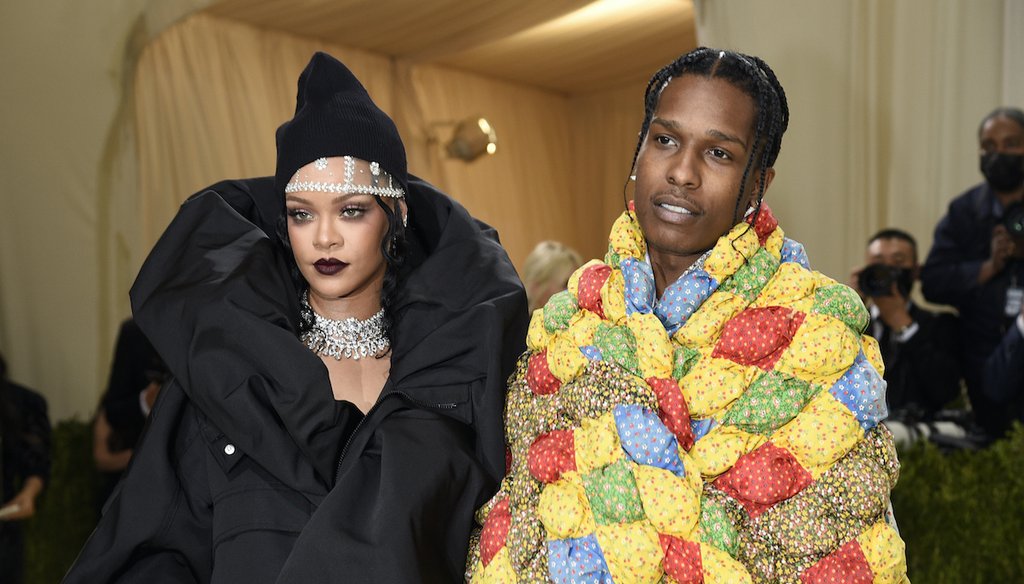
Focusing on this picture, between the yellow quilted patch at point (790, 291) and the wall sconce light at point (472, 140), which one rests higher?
the yellow quilted patch at point (790, 291)

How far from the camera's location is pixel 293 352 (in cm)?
202

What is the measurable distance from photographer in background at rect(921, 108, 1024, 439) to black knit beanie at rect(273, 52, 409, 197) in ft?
9.32

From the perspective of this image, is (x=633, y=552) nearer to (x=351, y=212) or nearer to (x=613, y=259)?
(x=613, y=259)

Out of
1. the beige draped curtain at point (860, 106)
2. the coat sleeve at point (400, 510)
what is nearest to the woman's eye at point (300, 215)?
the coat sleeve at point (400, 510)

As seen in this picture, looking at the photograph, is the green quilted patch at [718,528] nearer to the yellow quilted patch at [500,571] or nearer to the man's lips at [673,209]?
the yellow quilted patch at [500,571]

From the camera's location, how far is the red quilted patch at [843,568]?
161 centimetres

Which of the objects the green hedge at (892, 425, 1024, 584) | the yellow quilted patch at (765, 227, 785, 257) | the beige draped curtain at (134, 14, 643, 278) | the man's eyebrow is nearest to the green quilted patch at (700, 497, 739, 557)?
the yellow quilted patch at (765, 227, 785, 257)

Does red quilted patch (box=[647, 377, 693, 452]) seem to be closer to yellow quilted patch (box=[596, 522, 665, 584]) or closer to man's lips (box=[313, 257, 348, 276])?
yellow quilted patch (box=[596, 522, 665, 584])

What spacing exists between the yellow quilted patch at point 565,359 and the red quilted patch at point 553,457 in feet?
0.32

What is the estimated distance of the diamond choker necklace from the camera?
84.4 inches

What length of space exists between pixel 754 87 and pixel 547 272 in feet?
9.77

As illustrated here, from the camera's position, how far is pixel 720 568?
163 cm

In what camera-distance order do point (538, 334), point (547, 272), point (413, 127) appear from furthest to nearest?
point (413, 127) < point (547, 272) < point (538, 334)

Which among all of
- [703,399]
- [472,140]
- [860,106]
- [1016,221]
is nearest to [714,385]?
[703,399]
